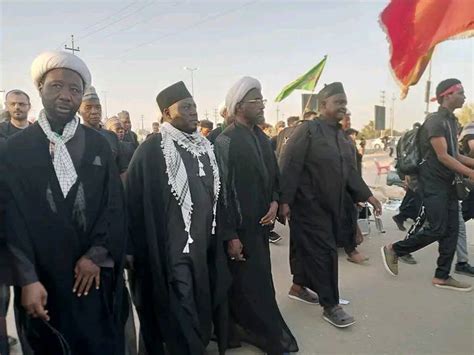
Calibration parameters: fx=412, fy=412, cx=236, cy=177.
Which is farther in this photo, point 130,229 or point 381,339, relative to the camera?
point 381,339

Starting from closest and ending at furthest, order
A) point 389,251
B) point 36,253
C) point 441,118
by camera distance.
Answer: point 36,253, point 441,118, point 389,251

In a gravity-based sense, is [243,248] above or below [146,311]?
above

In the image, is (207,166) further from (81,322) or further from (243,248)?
(81,322)

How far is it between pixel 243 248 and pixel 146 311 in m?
0.78

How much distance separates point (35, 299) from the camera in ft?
6.13

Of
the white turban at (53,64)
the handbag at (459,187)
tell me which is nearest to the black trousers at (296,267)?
the handbag at (459,187)

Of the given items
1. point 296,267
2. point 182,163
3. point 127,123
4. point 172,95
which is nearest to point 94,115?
point 172,95

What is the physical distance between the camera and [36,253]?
1.96 meters

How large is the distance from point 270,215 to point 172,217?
0.81m

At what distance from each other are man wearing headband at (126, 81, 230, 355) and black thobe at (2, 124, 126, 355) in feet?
1.09

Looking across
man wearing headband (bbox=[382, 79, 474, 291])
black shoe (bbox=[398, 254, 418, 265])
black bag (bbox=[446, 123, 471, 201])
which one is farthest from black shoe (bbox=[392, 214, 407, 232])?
black bag (bbox=[446, 123, 471, 201])

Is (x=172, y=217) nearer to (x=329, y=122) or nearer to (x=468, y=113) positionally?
(x=329, y=122)

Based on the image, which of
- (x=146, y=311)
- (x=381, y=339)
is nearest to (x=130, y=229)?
(x=146, y=311)

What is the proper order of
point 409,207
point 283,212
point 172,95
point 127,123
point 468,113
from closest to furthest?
point 172,95
point 283,212
point 409,207
point 127,123
point 468,113
